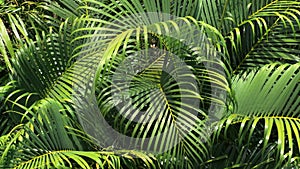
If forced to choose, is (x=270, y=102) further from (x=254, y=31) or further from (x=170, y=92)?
(x=254, y=31)

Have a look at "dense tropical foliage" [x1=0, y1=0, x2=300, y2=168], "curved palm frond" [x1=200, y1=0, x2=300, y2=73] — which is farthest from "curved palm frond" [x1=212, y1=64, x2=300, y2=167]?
"curved palm frond" [x1=200, y1=0, x2=300, y2=73]

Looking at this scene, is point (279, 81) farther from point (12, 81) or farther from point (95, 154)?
point (12, 81)

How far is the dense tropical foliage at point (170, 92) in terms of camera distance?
2102 mm

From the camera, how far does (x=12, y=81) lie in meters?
2.47

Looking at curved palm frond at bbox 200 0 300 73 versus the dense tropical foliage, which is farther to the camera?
curved palm frond at bbox 200 0 300 73

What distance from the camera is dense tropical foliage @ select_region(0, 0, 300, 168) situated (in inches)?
82.7

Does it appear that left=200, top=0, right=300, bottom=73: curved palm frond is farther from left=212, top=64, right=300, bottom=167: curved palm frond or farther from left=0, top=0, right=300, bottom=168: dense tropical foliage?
left=212, top=64, right=300, bottom=167: curved palm frond

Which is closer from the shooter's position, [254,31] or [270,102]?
[270,102]

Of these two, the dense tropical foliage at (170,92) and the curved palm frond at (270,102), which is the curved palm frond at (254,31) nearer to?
the dense tropical foliage at (170,92)

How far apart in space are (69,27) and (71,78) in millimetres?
388

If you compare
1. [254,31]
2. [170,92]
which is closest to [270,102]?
[170,92]

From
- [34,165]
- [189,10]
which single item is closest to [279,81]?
[189,10]

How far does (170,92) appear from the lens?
2.26m

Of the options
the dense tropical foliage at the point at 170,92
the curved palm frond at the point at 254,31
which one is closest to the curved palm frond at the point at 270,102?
the dense tropical foliage at the point at 170,92
